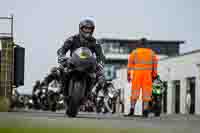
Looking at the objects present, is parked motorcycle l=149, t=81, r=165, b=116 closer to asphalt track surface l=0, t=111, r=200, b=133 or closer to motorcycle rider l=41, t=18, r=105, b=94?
motorcycle rider l=41, t=18, r=105, b=94

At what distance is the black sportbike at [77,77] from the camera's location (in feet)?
37.9

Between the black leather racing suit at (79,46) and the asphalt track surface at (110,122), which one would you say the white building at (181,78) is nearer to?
the black leather racing suit at (79,46)

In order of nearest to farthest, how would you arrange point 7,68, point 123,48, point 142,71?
point 142,71
point 7,68
point 123,48

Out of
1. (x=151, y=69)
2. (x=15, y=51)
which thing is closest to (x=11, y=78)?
(x=15, y=51)

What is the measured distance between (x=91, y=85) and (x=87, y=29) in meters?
0.82

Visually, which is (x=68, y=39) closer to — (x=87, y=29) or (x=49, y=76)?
(x=87, y=29)

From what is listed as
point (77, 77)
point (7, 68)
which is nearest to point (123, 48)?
point (7, 68)

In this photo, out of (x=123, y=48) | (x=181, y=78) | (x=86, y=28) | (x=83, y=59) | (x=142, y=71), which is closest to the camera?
(x=83, y=59)

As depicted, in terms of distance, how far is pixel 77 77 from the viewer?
1174 cm

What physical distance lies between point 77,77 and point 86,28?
0.76m

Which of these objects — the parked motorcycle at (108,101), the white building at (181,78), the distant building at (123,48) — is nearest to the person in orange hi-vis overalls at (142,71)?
the parked motorcycle at (108,101)

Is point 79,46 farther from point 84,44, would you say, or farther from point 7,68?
point 7,68

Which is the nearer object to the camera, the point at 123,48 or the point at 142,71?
the point at 142,71

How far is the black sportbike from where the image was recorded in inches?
455
